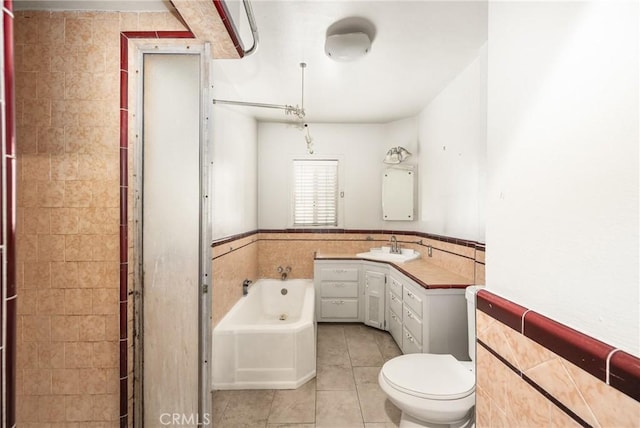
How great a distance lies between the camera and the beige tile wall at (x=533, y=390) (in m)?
0.55

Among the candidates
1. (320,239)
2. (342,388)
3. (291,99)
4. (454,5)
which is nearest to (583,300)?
(454,5)

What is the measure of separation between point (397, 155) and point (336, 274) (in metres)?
1.64

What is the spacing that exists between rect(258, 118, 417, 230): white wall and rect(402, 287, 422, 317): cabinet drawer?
1.36m

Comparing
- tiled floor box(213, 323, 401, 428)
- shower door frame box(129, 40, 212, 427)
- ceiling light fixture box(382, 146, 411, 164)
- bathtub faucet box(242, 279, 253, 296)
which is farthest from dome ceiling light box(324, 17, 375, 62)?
tiled floor box(213, 323, 401, 428)

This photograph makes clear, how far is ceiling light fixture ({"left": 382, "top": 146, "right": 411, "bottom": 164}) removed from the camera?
364cm

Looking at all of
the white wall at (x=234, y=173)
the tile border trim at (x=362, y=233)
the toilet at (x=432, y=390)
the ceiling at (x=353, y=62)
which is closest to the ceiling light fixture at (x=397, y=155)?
the ceiling at (x=353, y=62)

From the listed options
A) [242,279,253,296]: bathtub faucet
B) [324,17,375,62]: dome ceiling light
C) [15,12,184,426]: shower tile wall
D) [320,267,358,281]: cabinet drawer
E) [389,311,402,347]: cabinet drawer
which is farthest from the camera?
[320,267,358,281]: cabinet drawer

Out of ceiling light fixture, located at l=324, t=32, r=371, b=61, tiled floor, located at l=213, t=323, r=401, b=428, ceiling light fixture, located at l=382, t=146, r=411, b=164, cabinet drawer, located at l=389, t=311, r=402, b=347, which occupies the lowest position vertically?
tiled floor, located at l=213, t=323, r=401, b=428

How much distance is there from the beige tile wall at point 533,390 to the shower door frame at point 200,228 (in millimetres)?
1216

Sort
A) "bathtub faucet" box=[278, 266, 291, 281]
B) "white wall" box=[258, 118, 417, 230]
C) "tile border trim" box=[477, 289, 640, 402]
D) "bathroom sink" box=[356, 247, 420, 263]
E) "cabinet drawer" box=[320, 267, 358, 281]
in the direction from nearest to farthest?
1. "tile border trim" box=[477, 289, 640, 402]
2. "bathroom sink" box=[356, 247, 420, 263]
3. "cabinet drawer" box=[320, 267, 358, 281]
4. "bathtub faucet" box=[278, 266, 291, 281]
5. "white wall" box=[258, 118, 417, 230]

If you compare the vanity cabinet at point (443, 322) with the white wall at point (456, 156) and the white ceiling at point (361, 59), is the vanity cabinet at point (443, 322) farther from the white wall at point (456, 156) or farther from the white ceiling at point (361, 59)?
the white ceiling at point (361, 59)

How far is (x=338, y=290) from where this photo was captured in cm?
360

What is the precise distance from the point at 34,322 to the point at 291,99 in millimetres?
2666

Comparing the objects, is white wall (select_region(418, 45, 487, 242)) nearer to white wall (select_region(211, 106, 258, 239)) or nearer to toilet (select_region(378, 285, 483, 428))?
toilet (select_region(378, 285, 483, 428))
